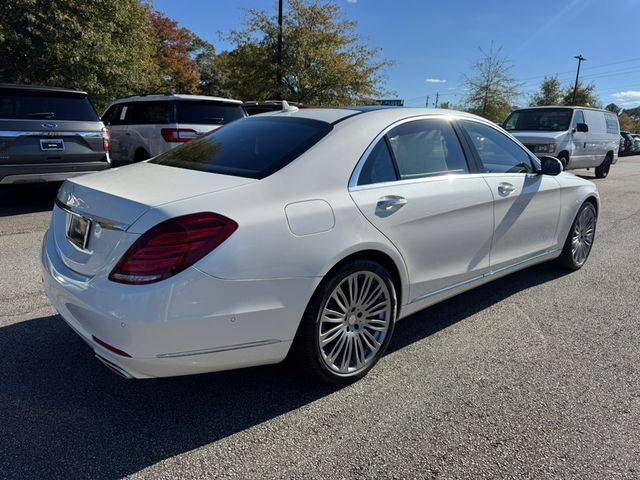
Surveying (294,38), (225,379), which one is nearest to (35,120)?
(225,379)

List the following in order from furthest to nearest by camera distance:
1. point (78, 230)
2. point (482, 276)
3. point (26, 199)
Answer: point (26, 199) < point (482, 276) < point (78, 230)

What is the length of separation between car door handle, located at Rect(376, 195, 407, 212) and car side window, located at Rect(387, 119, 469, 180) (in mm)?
210

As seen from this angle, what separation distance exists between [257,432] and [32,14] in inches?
609

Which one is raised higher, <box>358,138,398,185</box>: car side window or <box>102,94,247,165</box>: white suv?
<box>102,94,247,165</box>: white suv

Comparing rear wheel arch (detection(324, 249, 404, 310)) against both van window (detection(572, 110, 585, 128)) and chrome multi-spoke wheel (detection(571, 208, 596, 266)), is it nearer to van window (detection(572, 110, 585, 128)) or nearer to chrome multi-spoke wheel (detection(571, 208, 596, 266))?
chrome multi-spoke wheel (detection(571, 208, 596, 266))

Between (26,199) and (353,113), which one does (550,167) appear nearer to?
(353,113)

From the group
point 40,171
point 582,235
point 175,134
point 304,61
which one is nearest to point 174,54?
point 304,61

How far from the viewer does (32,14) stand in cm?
1377

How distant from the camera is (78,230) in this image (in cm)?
265

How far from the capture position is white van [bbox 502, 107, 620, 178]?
41.1 ft

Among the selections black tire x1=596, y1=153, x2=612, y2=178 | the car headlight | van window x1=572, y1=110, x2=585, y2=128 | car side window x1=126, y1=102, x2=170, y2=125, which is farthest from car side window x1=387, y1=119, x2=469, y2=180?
black tire x1=596, y1=153, x2=612, y2=178

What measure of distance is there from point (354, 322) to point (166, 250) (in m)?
1.24

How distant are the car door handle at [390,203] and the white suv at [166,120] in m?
6.49

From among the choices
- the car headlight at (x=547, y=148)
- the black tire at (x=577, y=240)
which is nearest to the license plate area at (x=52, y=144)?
the black tire at (x=577, y=240)
